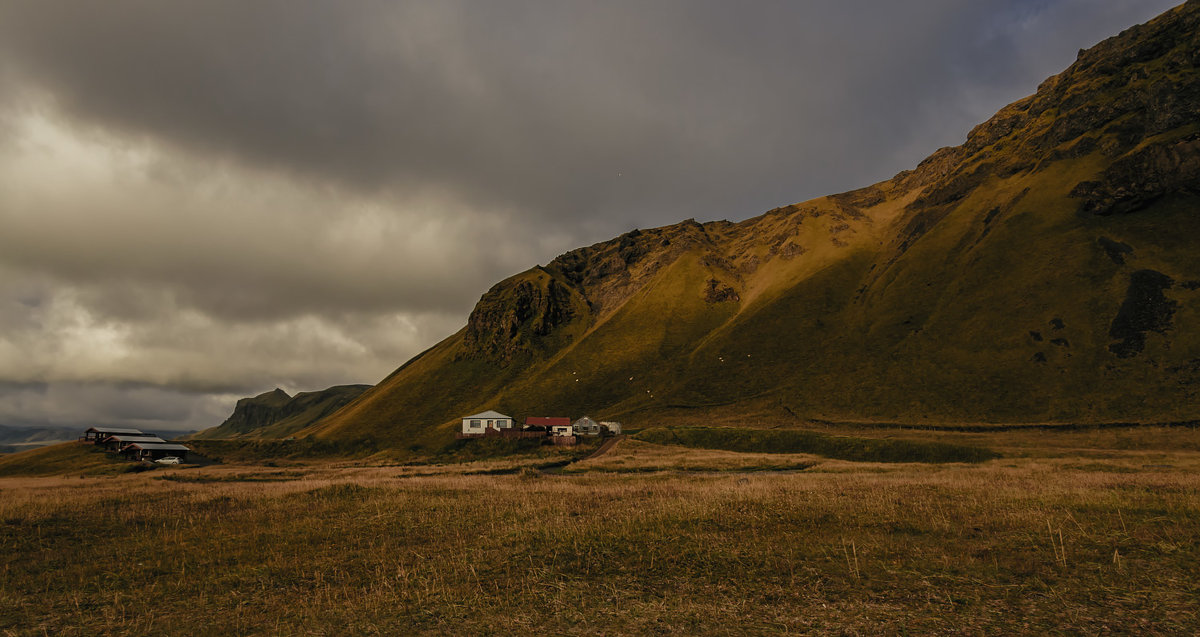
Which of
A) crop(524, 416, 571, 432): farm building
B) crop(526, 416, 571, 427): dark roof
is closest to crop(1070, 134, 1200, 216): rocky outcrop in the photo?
crop(526, 416, 571, 427): dark roof

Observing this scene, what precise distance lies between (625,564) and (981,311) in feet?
413

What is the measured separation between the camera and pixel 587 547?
14.0 meters

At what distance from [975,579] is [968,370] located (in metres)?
108

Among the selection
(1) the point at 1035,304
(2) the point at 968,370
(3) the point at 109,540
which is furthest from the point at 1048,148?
(3) the point at 109,540

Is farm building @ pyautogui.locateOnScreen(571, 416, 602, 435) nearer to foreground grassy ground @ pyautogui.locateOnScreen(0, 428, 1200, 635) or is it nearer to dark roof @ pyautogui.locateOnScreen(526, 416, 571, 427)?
dark roof @ pyautogui.locateOnScreen(526, 416, 571, 427)

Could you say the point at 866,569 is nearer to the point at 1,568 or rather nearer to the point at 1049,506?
the point at 1049,506

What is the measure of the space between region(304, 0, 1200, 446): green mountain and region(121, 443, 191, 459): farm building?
46.1 meters

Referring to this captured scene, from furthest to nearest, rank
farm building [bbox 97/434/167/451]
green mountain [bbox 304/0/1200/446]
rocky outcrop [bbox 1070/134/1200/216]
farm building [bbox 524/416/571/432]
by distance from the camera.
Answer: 1. rocky outcrop [bbox 1070/134/1200/216]
2. farm building [bbox 524/416/571/432]
3. farm building [bbox 97/434/167/451]
4. green mountain [bbox 304/0/1200/446]

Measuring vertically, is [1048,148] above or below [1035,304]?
above

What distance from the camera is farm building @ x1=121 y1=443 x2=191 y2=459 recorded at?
87.9m

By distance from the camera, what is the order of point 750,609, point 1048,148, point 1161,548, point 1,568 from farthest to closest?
1. point 1048,148
2. point 1,568
3. point 1161,548
4. point 750,609

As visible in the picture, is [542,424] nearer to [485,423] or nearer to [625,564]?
[485,423]

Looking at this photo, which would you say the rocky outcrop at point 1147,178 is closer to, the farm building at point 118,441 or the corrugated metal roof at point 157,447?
the corrugated metal roof at point 157,447

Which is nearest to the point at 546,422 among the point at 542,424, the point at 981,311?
the point at 542,424
